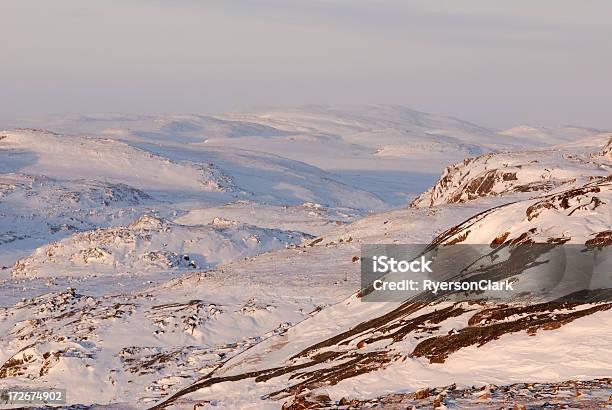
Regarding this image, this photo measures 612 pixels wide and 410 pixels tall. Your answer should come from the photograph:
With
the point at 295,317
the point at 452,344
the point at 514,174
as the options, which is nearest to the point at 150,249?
the point at 514,174

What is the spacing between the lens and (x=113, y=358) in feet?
137

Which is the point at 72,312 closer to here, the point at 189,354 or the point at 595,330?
the point at 189,354

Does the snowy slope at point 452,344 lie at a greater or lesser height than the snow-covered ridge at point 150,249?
greater

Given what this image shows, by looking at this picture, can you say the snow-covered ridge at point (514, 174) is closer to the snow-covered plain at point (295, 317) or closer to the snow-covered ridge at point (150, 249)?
the snow-covered plain at point (295, 317)

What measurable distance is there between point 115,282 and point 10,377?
29.0 meters

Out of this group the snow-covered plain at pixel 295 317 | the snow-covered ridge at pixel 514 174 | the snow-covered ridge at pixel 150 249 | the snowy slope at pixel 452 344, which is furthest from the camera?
the snow-covered ridge at pixel 150 249

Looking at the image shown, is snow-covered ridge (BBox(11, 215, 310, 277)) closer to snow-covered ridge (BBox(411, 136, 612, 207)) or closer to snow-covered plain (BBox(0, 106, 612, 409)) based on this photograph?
snow-covered plain (BBox(0, 106, 612, 409))

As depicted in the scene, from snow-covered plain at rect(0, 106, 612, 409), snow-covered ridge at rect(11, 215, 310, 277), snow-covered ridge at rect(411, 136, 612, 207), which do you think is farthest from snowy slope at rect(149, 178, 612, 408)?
snow-covered ridge at rect(11, 215, 310, 277)

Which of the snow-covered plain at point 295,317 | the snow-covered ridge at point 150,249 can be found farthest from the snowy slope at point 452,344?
the snow-covered ridge at point 150,249

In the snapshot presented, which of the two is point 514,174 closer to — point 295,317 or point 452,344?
point 295,317

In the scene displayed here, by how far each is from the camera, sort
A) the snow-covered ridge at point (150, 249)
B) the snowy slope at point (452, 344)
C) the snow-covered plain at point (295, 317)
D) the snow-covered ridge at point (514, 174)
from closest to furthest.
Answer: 1. the snowy slope at point (452, 344)
2. the snow-covered plain at point (295, 317)
3. the snow-covered ridge at point (514, 174)
4. the snow-covered ridge at point (150, 249)

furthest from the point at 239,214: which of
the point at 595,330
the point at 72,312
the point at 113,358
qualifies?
the point at 595,330

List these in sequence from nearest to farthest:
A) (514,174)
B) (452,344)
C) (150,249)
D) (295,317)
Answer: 1. (452,344)
2. (295,317)
3. (514,174)
4. (150,249)

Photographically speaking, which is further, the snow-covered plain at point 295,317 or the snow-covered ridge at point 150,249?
the snow-covered ridge at point 150,249
